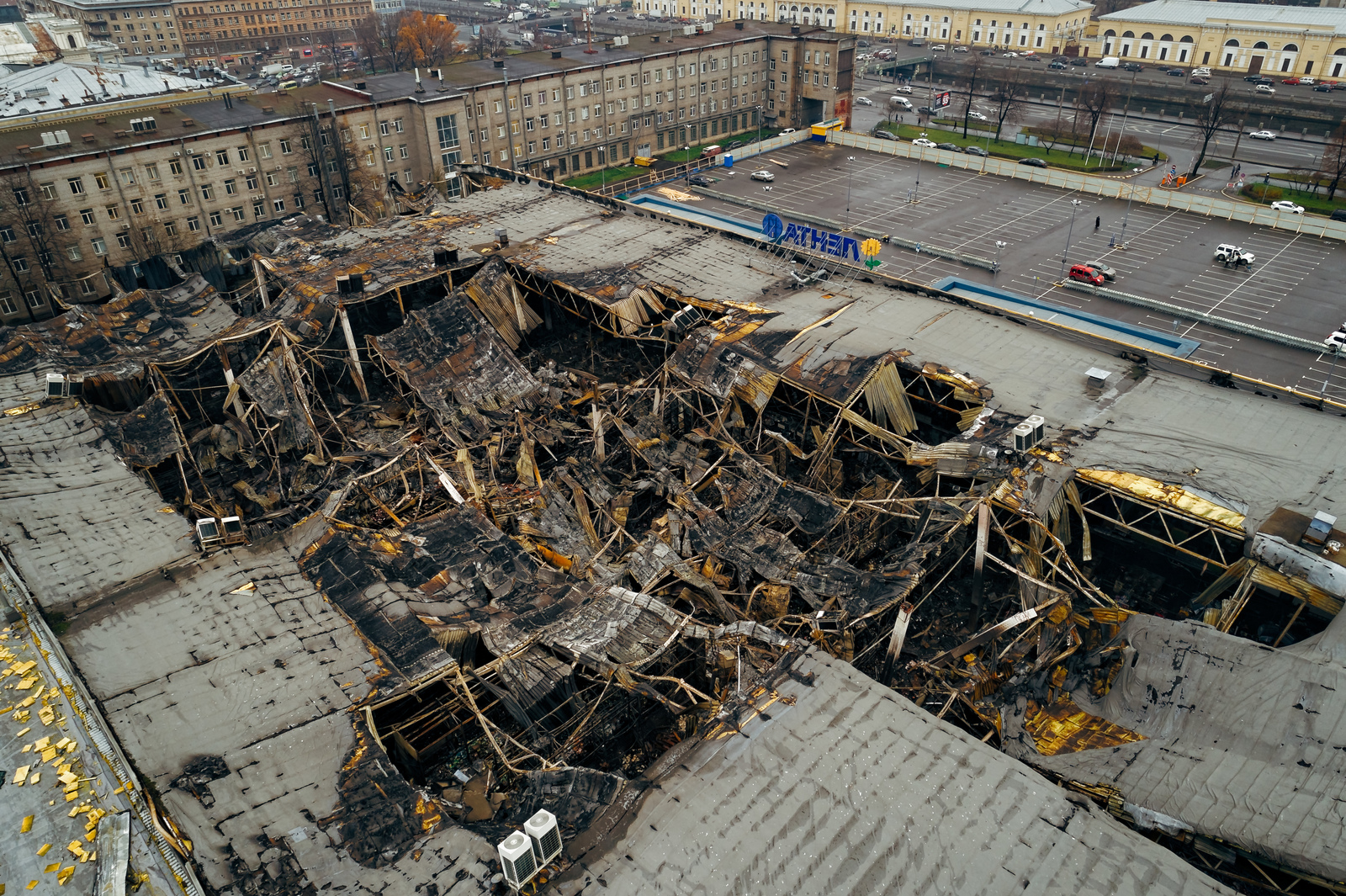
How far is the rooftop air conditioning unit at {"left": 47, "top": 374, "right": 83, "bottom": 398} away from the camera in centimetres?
4038

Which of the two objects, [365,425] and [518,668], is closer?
[518,668]

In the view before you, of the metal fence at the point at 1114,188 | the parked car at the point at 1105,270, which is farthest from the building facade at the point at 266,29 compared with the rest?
the parked car at the point at 1105,270

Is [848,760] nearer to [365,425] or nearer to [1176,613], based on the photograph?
[1176,613]

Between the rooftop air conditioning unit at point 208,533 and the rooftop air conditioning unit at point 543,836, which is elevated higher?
the rooftop air conditioning unit at point 543,836

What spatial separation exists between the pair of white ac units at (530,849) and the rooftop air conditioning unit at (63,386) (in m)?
35.8

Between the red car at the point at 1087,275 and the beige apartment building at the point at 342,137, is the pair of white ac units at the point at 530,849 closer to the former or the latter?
the beige apartment building at the point at 342,137

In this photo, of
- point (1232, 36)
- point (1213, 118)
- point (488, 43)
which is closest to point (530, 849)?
point (1213, 118)

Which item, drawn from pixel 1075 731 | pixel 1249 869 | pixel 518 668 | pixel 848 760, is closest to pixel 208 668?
pixel 518 668

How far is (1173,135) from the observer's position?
361ft

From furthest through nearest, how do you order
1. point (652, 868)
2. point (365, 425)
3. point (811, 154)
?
point (811, 154) → point (365, 425) → point (652, 868)

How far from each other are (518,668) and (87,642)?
13.8 m

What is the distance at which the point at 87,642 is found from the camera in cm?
2666

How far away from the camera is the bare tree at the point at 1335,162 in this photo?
84.2m

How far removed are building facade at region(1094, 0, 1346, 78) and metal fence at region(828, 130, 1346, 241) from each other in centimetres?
6377
